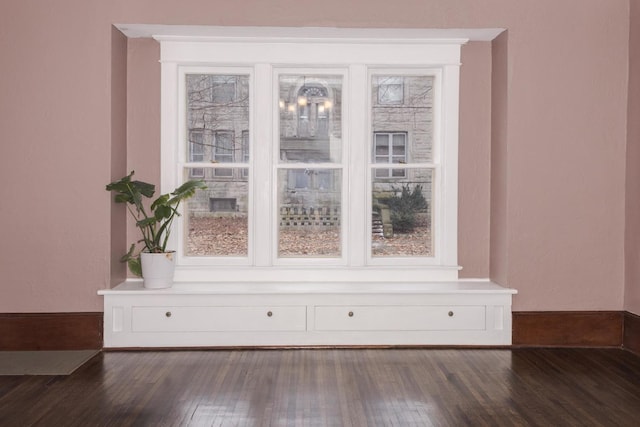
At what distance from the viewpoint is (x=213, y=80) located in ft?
15.7

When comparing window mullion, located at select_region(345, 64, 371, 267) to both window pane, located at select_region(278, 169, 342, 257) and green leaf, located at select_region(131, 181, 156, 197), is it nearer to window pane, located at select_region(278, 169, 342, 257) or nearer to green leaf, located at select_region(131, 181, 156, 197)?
window pane, located at select_region(278, 169, 342, 257)

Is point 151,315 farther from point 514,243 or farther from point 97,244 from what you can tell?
point 514,243

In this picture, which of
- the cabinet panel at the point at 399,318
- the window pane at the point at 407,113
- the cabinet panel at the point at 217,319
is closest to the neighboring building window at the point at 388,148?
the window pane at the point at 407,113

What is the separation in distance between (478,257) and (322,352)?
59.7 inches

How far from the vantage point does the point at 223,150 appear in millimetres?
4828

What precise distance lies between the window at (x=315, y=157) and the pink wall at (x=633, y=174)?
1.24 m

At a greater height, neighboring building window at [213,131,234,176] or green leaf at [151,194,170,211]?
neighboring building window at [213,131,234,176]

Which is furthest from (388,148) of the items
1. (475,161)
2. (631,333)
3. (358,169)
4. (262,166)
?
(631,333)

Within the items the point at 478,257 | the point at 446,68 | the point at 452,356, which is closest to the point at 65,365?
the point at 452,356

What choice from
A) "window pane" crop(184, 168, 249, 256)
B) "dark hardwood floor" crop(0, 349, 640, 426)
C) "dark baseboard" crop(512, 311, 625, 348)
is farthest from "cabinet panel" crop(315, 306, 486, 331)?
"window pane" crop(184, 168, 249, 256)

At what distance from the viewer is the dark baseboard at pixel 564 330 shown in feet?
14.4

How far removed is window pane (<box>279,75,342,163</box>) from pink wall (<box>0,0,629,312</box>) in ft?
1.95

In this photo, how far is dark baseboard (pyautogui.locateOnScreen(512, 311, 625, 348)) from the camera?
4398 millimetres

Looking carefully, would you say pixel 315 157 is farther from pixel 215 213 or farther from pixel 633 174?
pixel 633 174
